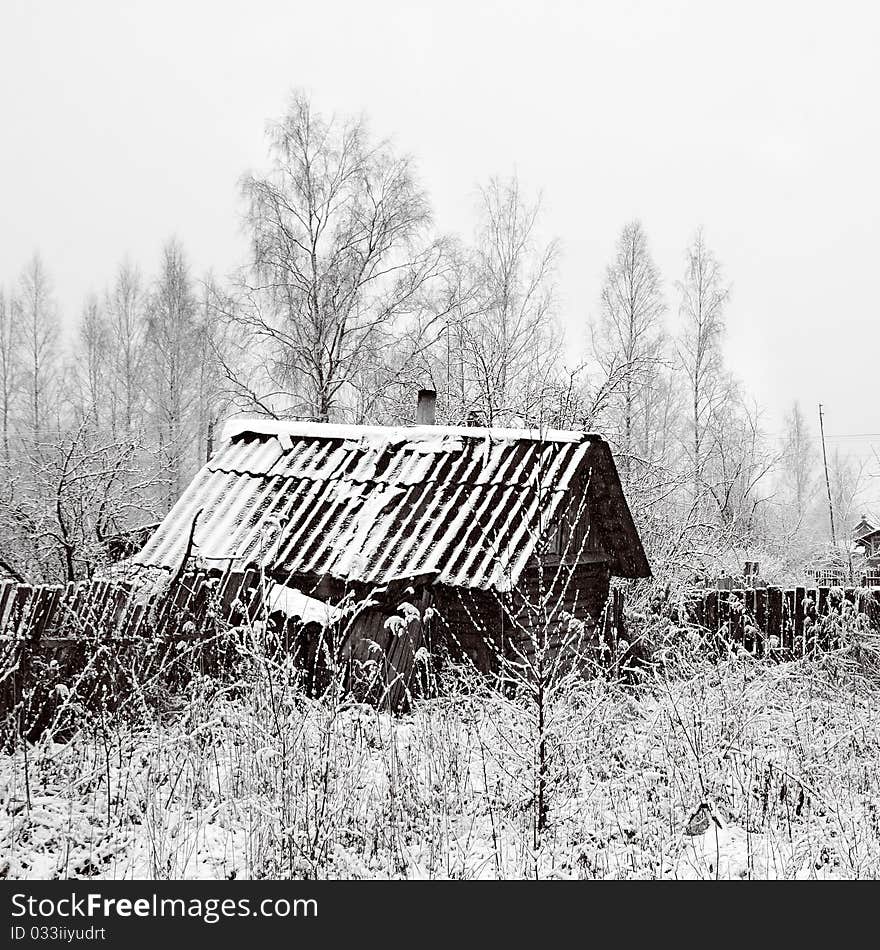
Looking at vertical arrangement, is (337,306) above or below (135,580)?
above

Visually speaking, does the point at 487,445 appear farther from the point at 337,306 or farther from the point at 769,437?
the point at 769,437

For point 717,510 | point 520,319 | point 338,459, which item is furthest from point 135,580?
point 717,510

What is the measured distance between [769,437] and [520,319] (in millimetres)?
7933

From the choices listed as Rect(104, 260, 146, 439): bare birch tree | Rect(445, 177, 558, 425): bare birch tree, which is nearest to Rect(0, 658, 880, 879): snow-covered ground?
Rect(445, 177, 558, 425): bare birch tree

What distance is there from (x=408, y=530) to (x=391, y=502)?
0.54 m

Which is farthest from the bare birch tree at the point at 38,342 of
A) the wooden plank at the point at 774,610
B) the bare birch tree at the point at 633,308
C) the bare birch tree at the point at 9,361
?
the wooden plank at the point at 774,610

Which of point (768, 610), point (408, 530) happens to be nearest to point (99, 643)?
point (408, 530)

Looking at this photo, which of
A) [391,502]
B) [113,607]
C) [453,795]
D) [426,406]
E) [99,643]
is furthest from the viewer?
[426,406]

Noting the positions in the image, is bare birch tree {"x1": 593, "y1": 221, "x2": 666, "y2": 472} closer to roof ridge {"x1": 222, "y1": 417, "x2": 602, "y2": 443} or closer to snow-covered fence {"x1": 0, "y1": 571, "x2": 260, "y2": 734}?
roof ridge {"x1": 222, "y1": 417, "x2": 602, "y2": 443}

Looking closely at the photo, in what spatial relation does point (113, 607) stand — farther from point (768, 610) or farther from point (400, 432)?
point (768, 610)

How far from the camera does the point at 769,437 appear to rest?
22.7m

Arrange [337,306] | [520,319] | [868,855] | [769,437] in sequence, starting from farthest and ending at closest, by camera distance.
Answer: [769,437]
[520,319]
[337,306]
[868,855]

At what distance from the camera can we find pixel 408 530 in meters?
8.62

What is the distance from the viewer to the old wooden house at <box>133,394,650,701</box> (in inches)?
316
